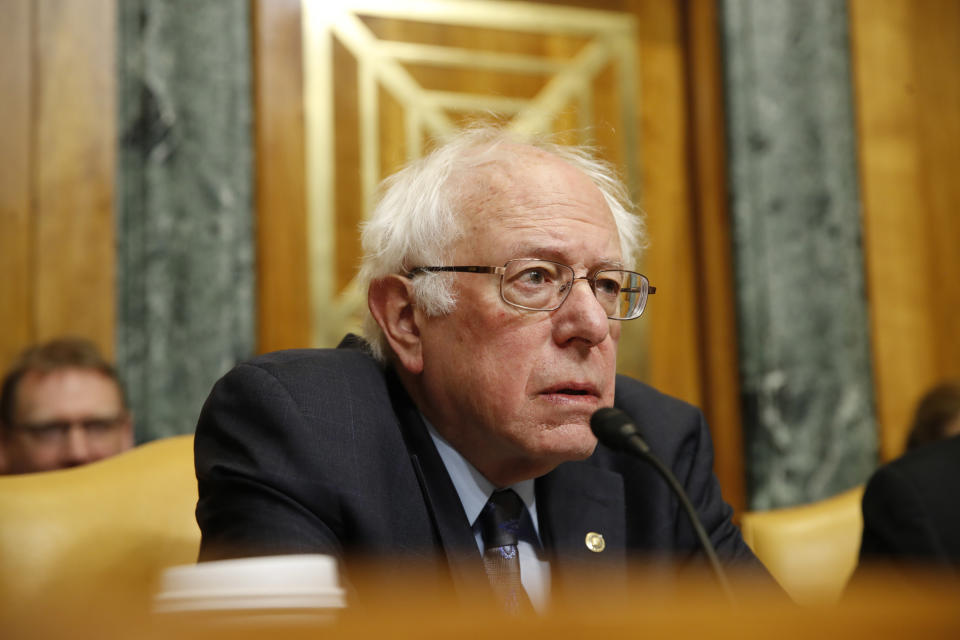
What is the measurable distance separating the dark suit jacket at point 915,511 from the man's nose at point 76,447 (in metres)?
1.89

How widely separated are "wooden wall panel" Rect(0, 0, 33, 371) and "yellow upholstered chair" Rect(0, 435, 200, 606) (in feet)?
4.22

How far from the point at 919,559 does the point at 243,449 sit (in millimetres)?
1212

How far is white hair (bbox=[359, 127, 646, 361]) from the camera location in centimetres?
165

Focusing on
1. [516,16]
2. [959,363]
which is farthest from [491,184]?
[959,363]

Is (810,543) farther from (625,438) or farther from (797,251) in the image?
(797,251)

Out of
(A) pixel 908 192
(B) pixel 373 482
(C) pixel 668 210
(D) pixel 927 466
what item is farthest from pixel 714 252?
(B) pixel 373 482

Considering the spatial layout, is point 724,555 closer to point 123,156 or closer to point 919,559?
point 919,559

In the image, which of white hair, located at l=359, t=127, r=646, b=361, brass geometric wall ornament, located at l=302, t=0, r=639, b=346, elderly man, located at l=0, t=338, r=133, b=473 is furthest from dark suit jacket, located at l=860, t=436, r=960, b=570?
elderly man, located at l=0, t=338, r=133, b=473

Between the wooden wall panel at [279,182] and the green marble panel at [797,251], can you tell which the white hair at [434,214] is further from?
the green marble panel at [797,251]

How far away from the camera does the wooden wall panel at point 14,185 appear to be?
9.43 ft

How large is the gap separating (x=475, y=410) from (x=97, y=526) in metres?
0.68

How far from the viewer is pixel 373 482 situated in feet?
4.70

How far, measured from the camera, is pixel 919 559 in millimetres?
1798

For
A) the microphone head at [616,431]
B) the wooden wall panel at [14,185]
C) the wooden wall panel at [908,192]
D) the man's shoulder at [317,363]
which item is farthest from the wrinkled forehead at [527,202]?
the wooden wall panel at [908,192]
